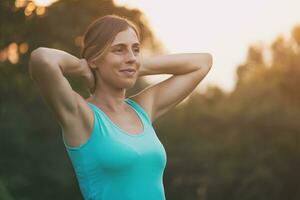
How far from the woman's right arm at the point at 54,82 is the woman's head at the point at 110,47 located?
179 millimetres

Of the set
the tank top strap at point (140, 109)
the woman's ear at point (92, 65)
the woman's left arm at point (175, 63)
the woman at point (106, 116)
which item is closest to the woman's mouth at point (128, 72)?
the woman at point (106, 116)

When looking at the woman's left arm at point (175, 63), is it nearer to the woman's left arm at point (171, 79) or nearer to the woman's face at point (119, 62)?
the woman's left arm at point (171, 79)

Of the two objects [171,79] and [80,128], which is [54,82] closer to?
[80,128]

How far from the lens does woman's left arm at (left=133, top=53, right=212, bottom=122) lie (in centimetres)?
374

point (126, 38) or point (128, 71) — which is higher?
point (126, 38)

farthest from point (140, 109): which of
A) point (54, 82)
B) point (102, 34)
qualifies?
point (54, 82)

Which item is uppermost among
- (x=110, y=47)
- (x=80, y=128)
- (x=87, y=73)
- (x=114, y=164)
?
(x=110, y=47)

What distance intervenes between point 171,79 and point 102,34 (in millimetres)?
608

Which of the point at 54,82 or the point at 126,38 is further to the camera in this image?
the point at 126,38

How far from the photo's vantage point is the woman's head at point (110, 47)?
3.37 m

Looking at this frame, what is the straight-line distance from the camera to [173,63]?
12.8ft

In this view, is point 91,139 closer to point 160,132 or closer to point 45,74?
point 45,74

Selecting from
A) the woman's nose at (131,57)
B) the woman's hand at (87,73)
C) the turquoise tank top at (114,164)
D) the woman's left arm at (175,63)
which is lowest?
the turquoise tank top at (114,164)

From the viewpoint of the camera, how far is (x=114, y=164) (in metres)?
3.21
